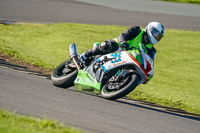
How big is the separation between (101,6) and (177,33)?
17.0 feet

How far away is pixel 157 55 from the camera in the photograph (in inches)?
592

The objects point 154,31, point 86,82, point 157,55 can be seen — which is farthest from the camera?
point 157,55

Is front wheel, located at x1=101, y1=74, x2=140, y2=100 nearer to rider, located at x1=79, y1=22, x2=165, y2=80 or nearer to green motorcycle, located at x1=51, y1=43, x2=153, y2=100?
green motorcycle, located at x1=51, y1=43, x2=153, y2=100

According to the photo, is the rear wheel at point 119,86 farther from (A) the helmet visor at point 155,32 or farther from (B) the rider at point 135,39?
(A) the helmet visor at point 155,32

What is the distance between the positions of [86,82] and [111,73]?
1.91 ft

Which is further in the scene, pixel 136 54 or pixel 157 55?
pixel 157 55

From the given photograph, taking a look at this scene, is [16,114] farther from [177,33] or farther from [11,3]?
[11,3]

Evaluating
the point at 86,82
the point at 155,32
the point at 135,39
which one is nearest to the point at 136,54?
the point at 135,39

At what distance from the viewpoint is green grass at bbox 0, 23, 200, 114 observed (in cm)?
1007

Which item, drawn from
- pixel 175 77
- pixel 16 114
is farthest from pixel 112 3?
pixel 16 114

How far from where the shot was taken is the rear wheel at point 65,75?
805 cm

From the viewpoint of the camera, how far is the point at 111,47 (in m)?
7.75

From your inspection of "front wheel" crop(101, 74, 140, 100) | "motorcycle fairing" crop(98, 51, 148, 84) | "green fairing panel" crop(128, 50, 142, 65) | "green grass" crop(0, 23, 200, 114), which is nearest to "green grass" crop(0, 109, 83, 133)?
"front wheel" crop(101, 74, 140, 100)

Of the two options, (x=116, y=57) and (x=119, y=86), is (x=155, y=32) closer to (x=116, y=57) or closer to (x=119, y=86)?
(x=116, y=57)
